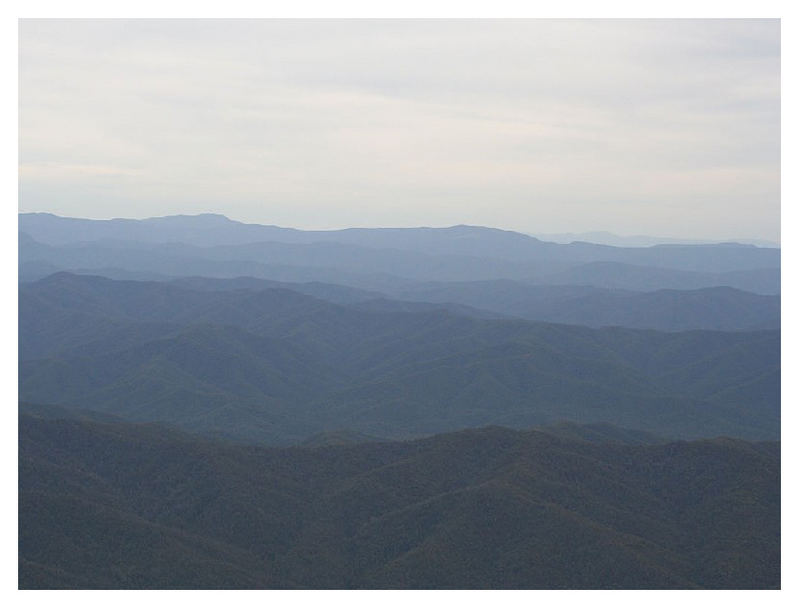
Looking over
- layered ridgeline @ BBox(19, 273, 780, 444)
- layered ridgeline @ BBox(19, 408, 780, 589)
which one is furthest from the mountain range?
layered ridgeline @ BBox(19, 273, 780, 444)

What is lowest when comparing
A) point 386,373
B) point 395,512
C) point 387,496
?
point 395,512

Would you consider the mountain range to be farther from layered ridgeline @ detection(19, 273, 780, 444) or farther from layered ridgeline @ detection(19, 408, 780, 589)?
layered ridgeline @ detection(19, 273, 780, 444)

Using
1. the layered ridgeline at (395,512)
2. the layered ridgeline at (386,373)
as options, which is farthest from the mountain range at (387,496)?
the layered ridgeline at (386,373)

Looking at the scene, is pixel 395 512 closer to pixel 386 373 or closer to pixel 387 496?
pixel 387 496

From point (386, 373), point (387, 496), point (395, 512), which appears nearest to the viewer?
point (395, 512)

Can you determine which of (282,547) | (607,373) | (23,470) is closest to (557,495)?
(282,547)

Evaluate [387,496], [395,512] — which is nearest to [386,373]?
[387,496]

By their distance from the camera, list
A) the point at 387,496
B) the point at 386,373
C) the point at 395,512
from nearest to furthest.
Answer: the point at 395,512
the point at 387,496
the point at 386,373
